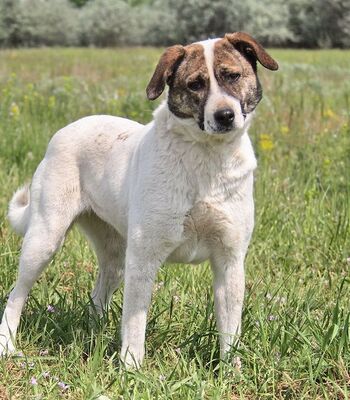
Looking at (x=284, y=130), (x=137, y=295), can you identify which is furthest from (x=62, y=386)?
(x=284, y=130)

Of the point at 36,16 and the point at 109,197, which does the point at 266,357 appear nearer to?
the point at 109,197

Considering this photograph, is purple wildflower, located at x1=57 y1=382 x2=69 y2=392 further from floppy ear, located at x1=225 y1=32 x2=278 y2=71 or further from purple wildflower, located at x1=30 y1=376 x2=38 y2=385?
floppy ear, located at x1=225 y1=32 x2=278 y2=71

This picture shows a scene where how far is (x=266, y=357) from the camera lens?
10.7 ft

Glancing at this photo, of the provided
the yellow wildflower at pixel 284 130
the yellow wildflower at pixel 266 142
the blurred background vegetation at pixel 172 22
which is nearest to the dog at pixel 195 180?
the yellow wildflower at pixel 266 142

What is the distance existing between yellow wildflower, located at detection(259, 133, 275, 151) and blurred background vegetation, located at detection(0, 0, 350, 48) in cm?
3111

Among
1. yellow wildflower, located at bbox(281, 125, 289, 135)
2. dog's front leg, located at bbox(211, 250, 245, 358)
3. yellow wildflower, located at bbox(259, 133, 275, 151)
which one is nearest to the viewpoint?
dog's front leg, located at bbox(211, 250, 245, 358)

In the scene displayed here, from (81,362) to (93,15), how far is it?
49.0 m

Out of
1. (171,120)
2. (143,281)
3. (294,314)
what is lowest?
(294,314)

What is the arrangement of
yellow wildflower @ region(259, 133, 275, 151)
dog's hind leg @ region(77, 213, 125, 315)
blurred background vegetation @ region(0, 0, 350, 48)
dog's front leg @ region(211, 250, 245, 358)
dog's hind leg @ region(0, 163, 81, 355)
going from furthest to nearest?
blurred background vegetation @ region(0, 0, 350, 48), yellow wildflower @ region(259, 133, 275, 151), dog's hind leg @ region(77, 213, 125, 315), dog's hind leg @ region(0, 163, 81, 355), dog's front leg @ region(211, 250, 245, 358)

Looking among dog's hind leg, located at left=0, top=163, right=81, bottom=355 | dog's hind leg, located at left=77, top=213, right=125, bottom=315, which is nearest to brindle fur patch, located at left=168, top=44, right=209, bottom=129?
dog's hind leg, located at left=0, top=163, right=81, bottom=355

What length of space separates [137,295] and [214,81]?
1.01 m

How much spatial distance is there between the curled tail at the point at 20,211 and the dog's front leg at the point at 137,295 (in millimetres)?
1056

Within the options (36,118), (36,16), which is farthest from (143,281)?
(36,16)

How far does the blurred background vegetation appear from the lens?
41.5 metres
